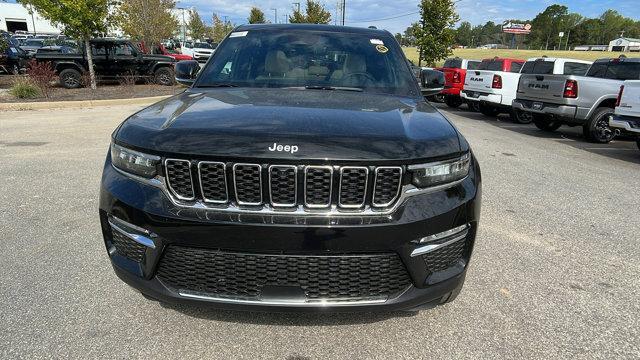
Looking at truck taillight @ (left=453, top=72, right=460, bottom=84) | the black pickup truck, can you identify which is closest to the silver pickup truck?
truck taillight @ (left=453, top=72, right=460, bottom=84)

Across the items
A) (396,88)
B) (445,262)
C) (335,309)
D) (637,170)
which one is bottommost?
(637,170)

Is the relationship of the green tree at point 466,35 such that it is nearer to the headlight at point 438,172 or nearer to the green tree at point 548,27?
the green tree at point 548,27

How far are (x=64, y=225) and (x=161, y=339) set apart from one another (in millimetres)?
2197

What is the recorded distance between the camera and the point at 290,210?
6.86 ft

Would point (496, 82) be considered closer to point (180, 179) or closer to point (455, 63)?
point (455, 63)

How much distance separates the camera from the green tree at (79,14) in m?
14.1

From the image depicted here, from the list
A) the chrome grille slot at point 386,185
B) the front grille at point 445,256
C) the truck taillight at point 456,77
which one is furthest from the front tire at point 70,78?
the front grille at point 445,256

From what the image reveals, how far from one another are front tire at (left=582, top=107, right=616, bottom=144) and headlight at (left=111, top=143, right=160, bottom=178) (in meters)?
10.3

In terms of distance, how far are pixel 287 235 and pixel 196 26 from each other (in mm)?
70462

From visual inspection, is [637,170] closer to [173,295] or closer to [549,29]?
[173,295]

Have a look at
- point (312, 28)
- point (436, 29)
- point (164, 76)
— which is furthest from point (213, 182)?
point (436, 29)

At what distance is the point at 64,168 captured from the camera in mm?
6129

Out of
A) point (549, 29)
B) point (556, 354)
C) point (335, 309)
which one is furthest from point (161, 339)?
point (549, 29)

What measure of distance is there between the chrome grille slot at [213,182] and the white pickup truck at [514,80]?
39.3 feet
